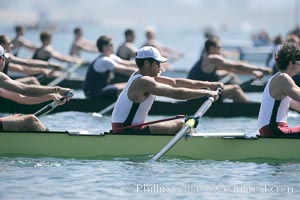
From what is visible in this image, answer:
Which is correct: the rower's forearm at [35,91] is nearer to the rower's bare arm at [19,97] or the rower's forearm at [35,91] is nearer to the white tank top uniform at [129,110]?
the white tank top uniform at [129,110]

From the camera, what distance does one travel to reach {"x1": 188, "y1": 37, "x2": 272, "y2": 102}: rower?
736 inches

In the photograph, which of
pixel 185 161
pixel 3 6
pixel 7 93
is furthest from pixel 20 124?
pixel 3 6

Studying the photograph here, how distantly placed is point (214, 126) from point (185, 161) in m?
5.22

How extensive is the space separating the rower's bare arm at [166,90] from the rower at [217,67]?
19.5 ft

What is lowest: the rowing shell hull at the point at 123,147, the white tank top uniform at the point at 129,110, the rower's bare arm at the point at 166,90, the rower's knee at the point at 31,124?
the rowing shell hull at the point at 123,147

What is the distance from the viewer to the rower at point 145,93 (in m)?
12.8

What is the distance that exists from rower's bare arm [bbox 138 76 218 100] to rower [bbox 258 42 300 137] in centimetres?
73

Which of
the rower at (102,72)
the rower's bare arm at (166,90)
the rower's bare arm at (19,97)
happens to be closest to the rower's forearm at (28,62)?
the rower at (102,72)

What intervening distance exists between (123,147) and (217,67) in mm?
6453

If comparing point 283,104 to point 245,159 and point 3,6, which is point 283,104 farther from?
point 3,6

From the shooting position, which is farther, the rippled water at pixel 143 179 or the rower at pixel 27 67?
the rower at pixel 27 67

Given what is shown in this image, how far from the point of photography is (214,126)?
18.0 meters

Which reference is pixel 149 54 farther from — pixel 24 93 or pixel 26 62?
pixel 26 62

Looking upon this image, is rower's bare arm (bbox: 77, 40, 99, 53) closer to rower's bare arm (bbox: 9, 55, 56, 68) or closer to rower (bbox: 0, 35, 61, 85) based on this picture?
rower (bbox: 0, 35, 61, 85)
